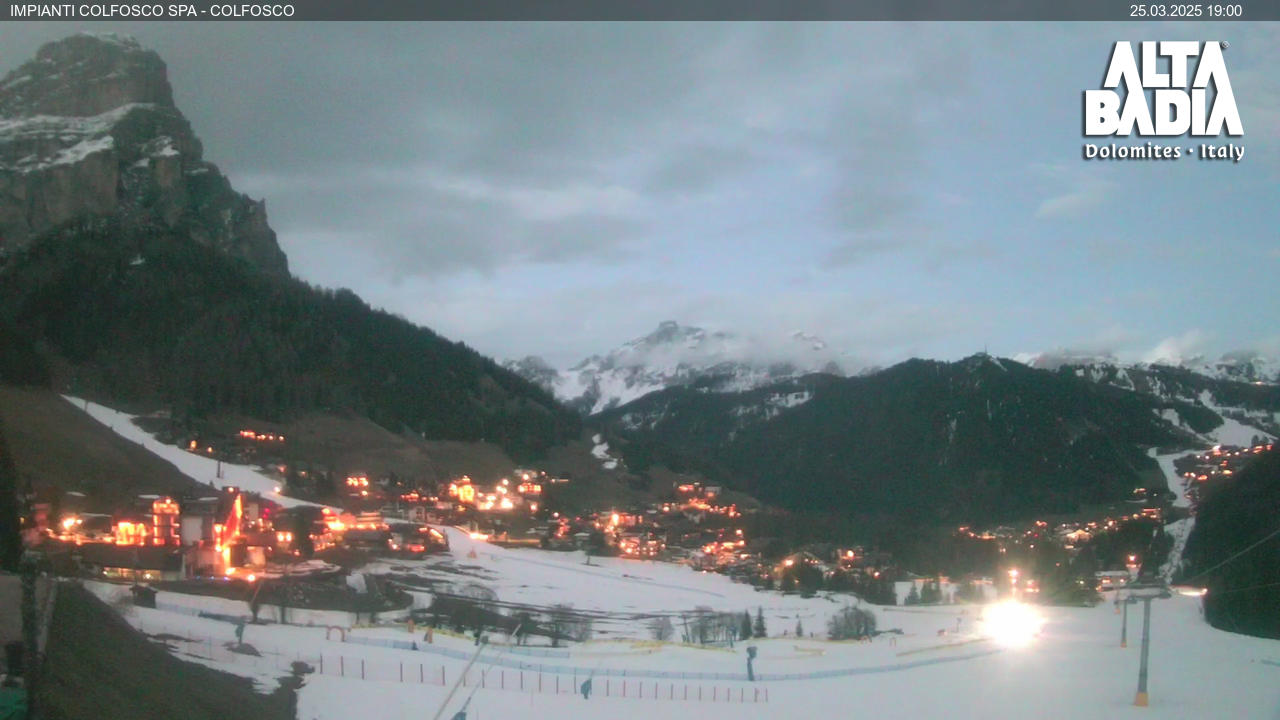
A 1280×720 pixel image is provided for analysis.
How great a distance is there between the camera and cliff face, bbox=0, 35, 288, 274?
6.57m

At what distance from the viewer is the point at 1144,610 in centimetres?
623

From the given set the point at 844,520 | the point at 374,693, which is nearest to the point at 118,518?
the point at 374,693

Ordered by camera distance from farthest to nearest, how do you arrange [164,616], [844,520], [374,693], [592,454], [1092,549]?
1. [844,520]
2. [592,454]
3. [1092,549]
4. [164,616]
5. [374,693]

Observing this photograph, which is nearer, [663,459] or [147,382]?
Answer: [147,382]

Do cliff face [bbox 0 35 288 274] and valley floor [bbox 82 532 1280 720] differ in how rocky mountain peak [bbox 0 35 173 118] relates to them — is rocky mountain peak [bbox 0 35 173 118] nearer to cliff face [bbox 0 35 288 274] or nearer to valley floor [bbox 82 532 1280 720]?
cliff face [bbox 0 35 288 274]

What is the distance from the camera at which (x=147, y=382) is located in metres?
9.55

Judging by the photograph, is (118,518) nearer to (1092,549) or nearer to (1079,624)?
(1079,624)

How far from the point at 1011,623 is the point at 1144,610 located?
5.76 feet

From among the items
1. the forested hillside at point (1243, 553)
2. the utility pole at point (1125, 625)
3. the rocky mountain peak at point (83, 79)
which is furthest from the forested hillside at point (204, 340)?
the forested hillside at point (1243, 553)

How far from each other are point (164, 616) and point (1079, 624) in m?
6.88

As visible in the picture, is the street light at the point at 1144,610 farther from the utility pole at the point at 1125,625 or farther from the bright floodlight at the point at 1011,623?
the bright floodlight at the point at 1011,623

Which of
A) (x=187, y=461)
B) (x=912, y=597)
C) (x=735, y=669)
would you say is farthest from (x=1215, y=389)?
(x=187, y=461)

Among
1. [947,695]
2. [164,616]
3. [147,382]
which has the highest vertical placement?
[147,382]

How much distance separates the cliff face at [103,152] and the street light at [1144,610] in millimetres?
7453
